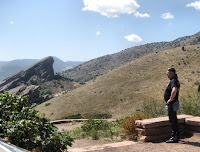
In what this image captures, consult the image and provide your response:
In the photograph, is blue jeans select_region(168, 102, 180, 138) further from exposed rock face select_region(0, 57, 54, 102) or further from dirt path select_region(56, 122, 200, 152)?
exposed rock face select_region(0, 57, 54, 102)

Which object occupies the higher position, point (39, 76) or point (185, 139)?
point (39, 76)

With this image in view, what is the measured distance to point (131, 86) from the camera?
1459 inches

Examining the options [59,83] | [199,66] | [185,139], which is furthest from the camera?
[59,83]

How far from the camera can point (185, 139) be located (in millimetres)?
5715

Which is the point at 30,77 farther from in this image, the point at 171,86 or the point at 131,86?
the point at 171,86

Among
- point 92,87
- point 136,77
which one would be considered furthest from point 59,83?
point 136,77

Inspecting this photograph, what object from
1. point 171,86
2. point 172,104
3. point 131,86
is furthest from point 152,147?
point 131,86

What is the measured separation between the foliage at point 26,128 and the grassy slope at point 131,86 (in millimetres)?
22174

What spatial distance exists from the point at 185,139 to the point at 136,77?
115 ft

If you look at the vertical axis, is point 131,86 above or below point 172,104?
below

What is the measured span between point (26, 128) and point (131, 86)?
33681 mm

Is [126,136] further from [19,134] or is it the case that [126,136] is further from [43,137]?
[19,134]

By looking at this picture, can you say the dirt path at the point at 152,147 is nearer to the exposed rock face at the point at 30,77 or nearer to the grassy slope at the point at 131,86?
the grassy slope at the point at 131,86

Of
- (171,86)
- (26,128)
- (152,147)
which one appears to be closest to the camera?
(26,128)
